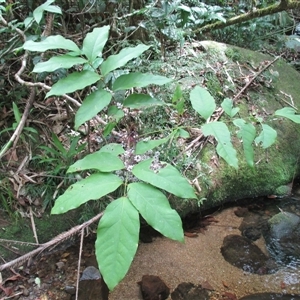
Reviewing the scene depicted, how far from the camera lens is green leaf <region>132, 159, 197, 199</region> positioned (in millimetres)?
1055

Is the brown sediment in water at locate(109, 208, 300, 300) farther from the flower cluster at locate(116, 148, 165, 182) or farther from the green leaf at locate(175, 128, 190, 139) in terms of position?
the green leaf at locate(175, 128, 190, 139)

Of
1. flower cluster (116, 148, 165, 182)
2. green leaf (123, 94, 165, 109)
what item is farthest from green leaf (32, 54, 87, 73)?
flower cluster (116, 148, 165, 182)

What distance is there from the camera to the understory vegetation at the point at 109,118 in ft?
3.33

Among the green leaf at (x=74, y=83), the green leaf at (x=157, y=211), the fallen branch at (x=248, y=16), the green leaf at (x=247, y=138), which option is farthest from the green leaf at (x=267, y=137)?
the fallen branch at (x=248, y=16)

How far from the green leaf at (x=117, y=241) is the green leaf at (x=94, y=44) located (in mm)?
559

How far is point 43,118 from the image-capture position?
253 centimetres

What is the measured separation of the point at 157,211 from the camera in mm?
971

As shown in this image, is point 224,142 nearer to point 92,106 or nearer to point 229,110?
point 229,110

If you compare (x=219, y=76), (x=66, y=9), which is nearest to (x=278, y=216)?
(x=219, y=76)

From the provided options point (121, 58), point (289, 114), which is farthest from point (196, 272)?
point (121, 58)

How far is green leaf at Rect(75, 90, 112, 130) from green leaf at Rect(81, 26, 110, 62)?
0.13m

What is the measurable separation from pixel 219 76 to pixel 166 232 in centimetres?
245

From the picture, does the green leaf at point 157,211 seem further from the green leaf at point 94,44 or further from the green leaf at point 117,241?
the green leaf at point 94,44

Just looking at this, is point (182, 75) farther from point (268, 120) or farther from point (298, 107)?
point (298, 107)
